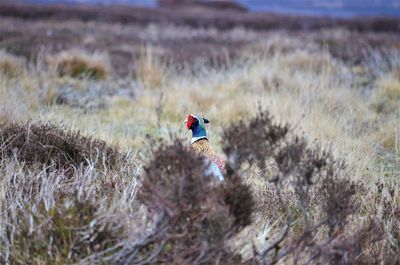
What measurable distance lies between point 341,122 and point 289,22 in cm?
2034

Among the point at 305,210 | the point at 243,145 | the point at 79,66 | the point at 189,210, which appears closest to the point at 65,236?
the point at 189,210

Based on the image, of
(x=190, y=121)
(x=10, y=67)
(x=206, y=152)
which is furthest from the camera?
(x=10, y=67)

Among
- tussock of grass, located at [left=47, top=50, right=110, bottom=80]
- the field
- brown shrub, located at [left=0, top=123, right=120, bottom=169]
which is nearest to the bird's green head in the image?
the field

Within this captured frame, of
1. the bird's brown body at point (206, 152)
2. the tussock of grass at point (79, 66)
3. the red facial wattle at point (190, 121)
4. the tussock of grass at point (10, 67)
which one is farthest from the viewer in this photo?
the tussock of grass at point (79, 66)

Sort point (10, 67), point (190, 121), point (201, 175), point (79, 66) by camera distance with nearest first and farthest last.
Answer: point (201, 175) → point (190, 121) → point (10, 67) → point (79, 66)

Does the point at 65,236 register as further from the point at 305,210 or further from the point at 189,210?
the point at 305,210

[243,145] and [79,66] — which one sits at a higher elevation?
[243,145]

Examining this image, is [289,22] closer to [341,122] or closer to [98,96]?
[98,96]

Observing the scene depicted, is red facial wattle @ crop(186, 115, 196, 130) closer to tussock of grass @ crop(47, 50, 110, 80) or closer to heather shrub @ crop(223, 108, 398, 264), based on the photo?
heather shrub @ crop(223, 108, 398, 264)

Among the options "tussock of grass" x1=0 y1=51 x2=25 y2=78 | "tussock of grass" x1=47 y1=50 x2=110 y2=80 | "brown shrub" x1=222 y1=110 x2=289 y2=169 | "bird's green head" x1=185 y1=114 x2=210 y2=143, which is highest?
"brown shrub" x1=222 y1=110 x2=289 y2=169

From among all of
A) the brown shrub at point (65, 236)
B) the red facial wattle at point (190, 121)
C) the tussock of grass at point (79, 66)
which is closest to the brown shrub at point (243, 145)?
the brown shrub at point (65, 236)

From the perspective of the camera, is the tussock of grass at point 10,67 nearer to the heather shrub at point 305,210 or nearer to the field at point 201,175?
the field at point 201,175

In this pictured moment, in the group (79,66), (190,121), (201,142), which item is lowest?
(79,66)

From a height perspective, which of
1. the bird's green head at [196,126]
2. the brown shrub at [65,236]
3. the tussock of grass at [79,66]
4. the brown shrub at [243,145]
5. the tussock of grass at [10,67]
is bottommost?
the tussock of grass at [79,66]
